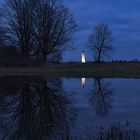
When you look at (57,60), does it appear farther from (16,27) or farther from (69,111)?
(69,111)

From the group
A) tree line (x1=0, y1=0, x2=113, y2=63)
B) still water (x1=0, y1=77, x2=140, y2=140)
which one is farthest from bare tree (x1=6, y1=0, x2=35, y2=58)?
still water (x1=0, y1=77, x2=140, y2=140)

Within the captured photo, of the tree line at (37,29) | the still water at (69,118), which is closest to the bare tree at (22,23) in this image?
the tree line at (37,29)

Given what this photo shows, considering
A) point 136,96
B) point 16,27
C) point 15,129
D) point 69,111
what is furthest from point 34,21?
point 15,129

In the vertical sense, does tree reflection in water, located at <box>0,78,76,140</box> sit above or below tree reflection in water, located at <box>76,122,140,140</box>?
below

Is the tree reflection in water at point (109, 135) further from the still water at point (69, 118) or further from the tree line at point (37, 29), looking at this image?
the tree line at point (37, 29)

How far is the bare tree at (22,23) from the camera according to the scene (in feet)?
240

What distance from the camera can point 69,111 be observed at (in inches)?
786

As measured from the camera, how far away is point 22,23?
73812 mm

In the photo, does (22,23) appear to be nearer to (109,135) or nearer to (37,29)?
(37,29)

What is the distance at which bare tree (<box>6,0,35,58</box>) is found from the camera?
240 feet

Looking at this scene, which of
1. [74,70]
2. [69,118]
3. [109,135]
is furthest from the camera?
[74,70]

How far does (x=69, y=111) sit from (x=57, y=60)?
53.4 m

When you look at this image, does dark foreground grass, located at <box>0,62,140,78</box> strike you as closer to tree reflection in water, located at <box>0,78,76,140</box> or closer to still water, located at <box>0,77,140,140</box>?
still water, located at <box>0,77,140,140</box>

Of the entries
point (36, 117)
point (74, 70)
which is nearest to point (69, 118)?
point (36, 117)
